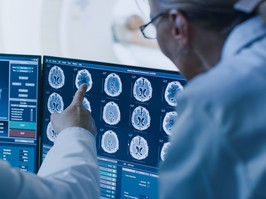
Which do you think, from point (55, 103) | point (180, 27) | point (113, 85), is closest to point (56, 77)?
point (55, 103)

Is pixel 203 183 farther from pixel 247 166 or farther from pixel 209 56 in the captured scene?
pixel 209 56

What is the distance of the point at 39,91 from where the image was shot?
1392mm

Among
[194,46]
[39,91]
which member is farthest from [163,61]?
[194,46]

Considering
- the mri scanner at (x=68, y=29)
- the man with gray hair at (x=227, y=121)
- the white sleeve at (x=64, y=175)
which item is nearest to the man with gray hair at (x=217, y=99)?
the man with gray hair at (x=227, y=121)

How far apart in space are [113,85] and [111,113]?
8 centimetres

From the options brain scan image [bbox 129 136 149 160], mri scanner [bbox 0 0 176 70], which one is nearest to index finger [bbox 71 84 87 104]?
brain scan image [bbox 129 136 149 160]

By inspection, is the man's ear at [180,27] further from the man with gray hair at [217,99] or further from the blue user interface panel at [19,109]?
the blue user interface panel at [19,109]

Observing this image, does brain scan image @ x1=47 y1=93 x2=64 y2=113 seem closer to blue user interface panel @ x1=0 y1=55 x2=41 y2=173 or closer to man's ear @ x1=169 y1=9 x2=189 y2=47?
blue user interface panel @ x1=0 y1=55 x2=41 y2=173

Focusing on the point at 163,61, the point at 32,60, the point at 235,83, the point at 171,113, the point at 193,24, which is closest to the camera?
the point at 235,83

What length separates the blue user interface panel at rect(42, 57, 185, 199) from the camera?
4.01 feet

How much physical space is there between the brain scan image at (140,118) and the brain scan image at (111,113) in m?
0.05

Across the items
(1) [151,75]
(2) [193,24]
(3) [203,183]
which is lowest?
(3) [203,183]

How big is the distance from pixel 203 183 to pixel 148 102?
1.86 ft

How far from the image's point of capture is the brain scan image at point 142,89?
123 cm
